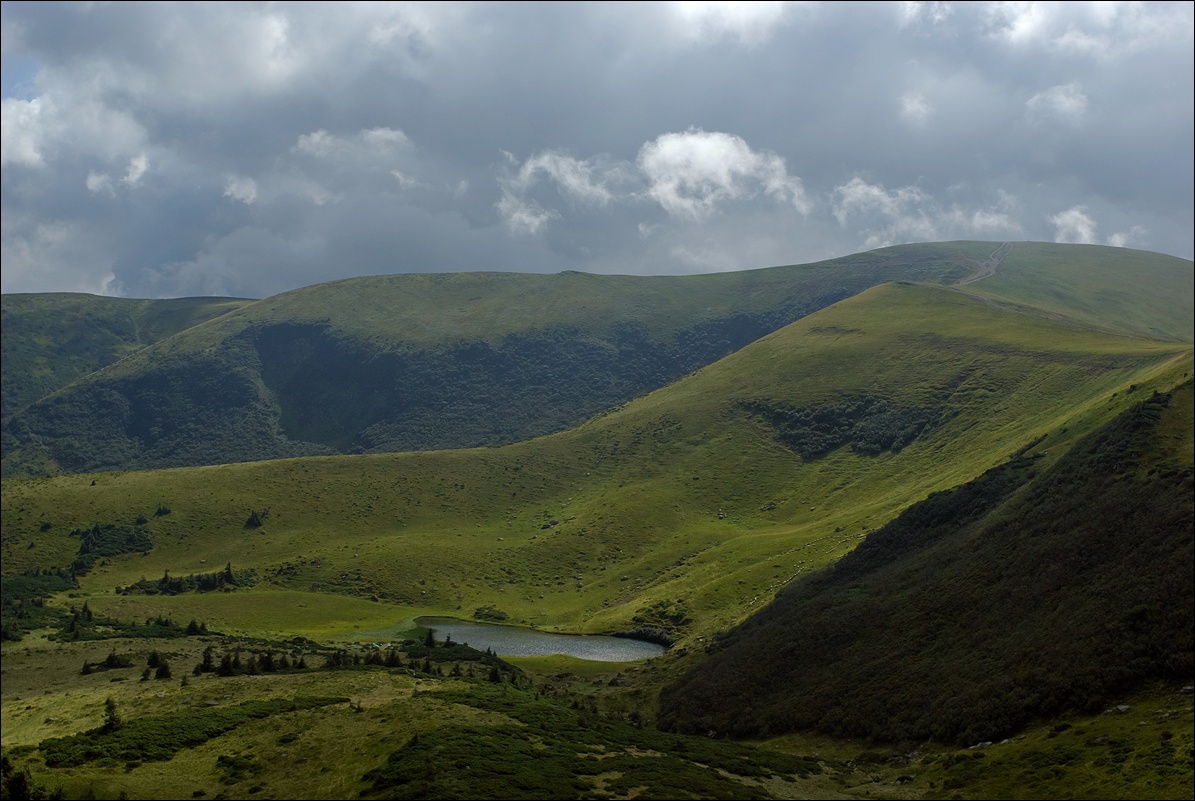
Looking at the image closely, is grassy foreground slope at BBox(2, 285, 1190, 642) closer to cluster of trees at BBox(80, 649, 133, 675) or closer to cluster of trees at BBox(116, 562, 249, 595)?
cluster of trees at BBox(116, 562, 249, 595)

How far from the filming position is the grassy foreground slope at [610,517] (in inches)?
4993

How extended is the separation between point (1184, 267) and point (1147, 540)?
31038 mm

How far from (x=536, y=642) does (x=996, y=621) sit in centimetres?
7053

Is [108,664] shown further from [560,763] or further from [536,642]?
[536,642]

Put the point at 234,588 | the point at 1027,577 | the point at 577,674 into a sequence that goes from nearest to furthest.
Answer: the point at 1027,577
the point at 577,674
the point at 234,588

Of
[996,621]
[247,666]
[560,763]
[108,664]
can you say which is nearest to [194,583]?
[108,664]

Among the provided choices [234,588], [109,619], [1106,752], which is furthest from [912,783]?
[234,588]

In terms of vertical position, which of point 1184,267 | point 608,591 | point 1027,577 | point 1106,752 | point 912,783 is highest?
point 1184,267

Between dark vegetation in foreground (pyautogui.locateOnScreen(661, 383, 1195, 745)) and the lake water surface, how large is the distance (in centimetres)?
2602

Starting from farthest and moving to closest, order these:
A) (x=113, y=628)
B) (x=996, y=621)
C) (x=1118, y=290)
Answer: (x=113, y=628)
(x=1118, y=290)
(x=996, y=621)

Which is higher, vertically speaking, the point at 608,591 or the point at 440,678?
the point at 440,678

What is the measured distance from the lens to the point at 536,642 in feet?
388

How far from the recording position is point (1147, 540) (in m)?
54.1

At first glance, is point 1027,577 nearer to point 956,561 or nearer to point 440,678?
point 956,561
